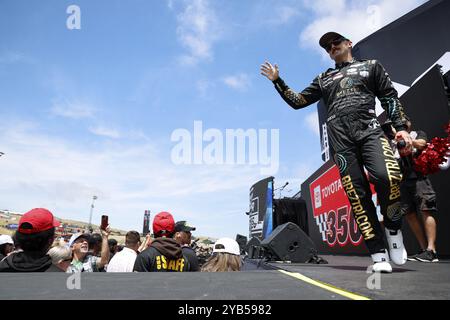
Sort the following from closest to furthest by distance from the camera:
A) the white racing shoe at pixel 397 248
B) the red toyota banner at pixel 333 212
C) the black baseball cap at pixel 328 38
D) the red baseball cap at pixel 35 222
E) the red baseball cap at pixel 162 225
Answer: the white racing shoe at pixel 397 248, the red baseball cap at pixel 35 222, the black baseball cap at pixel 328 38, the red baseball cap at pixel 162 225, the red toyota banner at pixel 333 212

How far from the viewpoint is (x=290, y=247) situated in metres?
4.12

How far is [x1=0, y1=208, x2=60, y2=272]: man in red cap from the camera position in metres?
2.32

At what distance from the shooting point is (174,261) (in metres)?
2.79

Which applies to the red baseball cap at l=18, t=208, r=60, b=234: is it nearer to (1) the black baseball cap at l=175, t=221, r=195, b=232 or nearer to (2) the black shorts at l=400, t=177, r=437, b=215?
(1) the black baseball cap at l=175, t=221, r=195, b=232

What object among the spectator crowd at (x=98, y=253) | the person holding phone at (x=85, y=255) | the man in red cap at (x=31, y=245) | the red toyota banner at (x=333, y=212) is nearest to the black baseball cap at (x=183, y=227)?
the spectator crowd at (x=98, y=253)

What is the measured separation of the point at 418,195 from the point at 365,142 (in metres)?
1.98

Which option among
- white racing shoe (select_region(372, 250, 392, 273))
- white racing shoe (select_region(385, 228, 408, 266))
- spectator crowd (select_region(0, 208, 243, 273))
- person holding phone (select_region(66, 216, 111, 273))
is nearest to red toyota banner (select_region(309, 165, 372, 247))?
spectator crowd (select_region(0, 208, 243, 273))

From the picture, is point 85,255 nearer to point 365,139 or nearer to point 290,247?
point 290,247

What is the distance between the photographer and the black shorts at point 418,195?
12.0 ft

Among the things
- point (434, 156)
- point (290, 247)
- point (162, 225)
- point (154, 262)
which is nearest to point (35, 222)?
point (154, 262)

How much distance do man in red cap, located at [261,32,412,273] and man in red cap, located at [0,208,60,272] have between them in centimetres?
237

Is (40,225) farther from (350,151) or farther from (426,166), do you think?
(426,166)

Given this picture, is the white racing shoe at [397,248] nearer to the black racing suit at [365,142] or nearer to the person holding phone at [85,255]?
the black racing suit at [365,142]

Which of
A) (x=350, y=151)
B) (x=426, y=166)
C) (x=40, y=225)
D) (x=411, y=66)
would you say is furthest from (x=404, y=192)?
(x=411, y=66)
